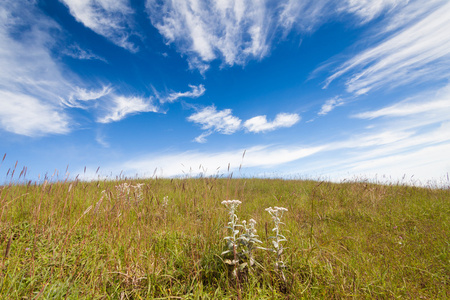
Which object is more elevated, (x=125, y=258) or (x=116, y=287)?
(x=125, y=258)

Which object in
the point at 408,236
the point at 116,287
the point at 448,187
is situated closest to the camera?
the point at 116,287

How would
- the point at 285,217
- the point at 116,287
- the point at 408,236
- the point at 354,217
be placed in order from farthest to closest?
1. the point at 354,217
2. the point at 285,217
3. the point at 408,236
4. the point at 116,287

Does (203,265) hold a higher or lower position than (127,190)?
lower

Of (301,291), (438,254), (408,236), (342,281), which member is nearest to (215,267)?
(301,291)

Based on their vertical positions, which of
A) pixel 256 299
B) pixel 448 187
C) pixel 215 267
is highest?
pixel 448 187

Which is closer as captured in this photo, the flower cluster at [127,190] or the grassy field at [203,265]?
the grassy field at [203,265]

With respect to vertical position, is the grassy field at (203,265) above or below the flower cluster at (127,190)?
below

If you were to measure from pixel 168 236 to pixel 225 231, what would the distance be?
884 millimetres

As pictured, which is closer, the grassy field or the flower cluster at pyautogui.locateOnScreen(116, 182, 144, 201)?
the grassy field

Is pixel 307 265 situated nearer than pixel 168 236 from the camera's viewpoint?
Yes

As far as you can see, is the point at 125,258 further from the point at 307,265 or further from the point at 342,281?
the point at 342,281

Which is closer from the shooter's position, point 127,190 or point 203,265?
point 203,265

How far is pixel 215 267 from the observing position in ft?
8.27

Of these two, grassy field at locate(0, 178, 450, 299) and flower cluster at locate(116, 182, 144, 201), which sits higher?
flower cluster at locate(116, 182, 144, 201)
